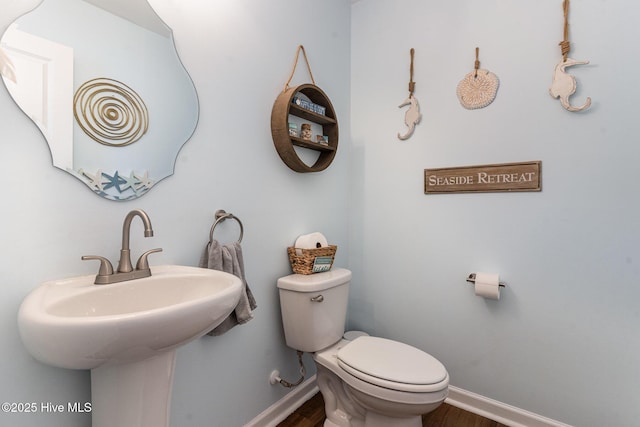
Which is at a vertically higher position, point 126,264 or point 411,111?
point 411,111

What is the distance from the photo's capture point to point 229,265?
121 cm

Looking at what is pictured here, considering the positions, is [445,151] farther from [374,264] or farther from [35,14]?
[35,14]

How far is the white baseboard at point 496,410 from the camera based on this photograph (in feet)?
4.80

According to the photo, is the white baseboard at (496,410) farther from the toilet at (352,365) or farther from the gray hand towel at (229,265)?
the gray hand towel at (229,265)

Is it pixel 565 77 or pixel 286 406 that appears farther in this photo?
pixel 286 406

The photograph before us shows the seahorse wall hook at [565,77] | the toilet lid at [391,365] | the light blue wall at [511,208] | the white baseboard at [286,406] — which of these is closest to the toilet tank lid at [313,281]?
the toilet lid at [391,365]

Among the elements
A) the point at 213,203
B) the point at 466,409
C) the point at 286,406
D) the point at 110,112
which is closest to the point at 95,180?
the point at 110,112

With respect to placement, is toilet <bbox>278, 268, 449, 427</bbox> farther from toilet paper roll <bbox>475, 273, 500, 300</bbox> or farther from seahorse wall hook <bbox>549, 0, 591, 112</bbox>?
seahorse wall hook <bbox>549, 0, 591, 112</bbox>

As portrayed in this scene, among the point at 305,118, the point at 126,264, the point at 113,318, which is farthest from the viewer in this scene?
the point at 305,118

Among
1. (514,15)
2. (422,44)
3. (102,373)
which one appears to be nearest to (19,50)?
(102,373)

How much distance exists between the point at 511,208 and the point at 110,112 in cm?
176

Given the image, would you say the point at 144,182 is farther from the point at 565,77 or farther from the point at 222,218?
the point at 565,77

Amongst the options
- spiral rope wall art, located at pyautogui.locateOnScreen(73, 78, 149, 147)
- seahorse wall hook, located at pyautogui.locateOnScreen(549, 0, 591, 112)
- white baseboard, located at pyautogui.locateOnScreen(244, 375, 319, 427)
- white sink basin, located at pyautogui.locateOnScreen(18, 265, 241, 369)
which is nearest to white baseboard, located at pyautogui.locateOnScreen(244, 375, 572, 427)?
white baseboard, located at pyautogui.locateOnScreen(244, 375, 319, 427)

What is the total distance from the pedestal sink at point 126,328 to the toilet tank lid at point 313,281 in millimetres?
515
